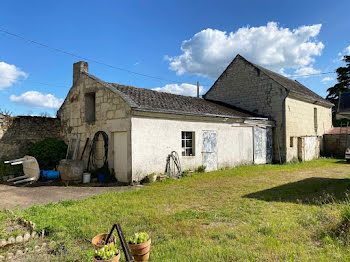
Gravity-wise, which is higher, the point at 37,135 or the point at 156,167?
the point at 37,135

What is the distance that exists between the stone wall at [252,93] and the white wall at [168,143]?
11.1 feet

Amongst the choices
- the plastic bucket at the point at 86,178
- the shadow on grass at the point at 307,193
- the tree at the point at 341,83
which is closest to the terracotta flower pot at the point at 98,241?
the shadow on grass at the point at 307,193

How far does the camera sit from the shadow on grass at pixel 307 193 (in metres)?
6.31

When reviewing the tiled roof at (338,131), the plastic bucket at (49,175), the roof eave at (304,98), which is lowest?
the plastic bucket at (49,175)

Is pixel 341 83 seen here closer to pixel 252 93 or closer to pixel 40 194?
pixel 252 93

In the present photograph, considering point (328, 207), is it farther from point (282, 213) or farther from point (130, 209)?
point (130, 209)

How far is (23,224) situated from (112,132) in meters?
5.83

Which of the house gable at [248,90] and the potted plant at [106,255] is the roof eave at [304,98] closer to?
the house gable at [248,90]

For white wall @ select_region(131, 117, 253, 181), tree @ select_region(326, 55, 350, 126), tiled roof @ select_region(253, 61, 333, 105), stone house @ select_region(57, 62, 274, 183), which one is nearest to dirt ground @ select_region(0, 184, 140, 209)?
white wall @ select_region(131, 117, 253, 181)

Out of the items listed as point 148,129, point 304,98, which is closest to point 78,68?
point 148,129

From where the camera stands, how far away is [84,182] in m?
9.92

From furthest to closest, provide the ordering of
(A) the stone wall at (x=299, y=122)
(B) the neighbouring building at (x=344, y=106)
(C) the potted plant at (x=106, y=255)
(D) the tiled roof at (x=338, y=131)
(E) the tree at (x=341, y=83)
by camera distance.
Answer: (E) the tree at (x=341, y=83)
(D) the tiled roof at (x=338, y=131)
(A) the stone wall at (x=299, y=122)
(B) the neighbouring building at (x=344, y=106)
(C) the potted plant at (x=106, y=255)

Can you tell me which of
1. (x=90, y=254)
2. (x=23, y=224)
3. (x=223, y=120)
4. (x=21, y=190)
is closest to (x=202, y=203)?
(x=90, y=254)

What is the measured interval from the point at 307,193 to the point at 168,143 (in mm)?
5490
